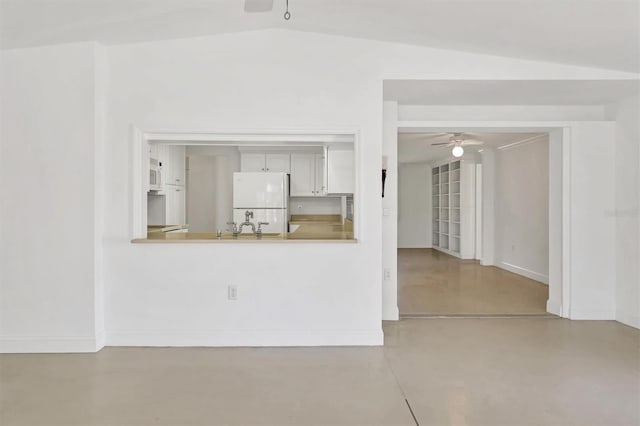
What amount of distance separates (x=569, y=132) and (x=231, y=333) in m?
3.93

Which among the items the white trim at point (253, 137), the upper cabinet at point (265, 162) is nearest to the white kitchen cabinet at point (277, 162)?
the upper cabinet at point (265, 162)

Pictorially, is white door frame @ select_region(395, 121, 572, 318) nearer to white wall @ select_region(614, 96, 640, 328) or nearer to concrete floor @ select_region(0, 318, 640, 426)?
white wall @ select_region(614, 96, 640, 328)

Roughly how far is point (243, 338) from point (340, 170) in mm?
1855

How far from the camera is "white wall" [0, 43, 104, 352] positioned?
11.4 feet

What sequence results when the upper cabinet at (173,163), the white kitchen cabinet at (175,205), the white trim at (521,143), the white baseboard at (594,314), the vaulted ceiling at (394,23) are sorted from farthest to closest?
the white trim at (521,143) < the white kitchen cabinet at (175,205) < the upper cabinet at (173,163) < the white baseboard at (594,314) < the vaulted ceiling at (394,23)

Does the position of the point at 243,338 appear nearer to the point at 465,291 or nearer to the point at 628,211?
the point at 465,291

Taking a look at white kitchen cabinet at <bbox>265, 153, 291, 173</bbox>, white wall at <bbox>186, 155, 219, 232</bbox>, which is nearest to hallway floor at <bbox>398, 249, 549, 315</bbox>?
white kitchen cabinet at <bbox>265, 153, 291, 173</bbox>

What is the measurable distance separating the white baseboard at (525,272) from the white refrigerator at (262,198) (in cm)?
393

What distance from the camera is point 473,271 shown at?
25.1 feet

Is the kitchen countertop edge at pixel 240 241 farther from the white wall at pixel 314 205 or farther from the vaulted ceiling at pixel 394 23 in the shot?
the white wall at pixel 314 205

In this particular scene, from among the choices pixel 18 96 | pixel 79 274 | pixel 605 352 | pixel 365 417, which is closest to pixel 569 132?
pixel 605 352

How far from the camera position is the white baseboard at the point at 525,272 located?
21.2ft

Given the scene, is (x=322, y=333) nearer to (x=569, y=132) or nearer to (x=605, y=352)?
(x=605, y=352)

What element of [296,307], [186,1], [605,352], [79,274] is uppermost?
[186,1]
